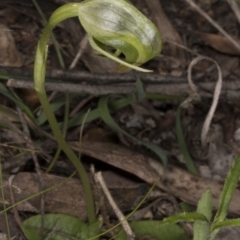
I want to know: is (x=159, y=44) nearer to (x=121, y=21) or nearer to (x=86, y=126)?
(x=121, y=21)

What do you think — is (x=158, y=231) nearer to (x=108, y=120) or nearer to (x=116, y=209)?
(x=116, y=209)

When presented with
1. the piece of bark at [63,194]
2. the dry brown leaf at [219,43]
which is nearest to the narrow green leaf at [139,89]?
the piece of bark at [63,194]

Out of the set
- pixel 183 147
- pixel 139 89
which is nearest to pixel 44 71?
pixel 139 89

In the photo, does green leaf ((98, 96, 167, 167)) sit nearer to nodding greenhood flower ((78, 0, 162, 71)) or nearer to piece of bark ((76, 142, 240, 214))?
piece of bark ((76, 142, 240, 214))

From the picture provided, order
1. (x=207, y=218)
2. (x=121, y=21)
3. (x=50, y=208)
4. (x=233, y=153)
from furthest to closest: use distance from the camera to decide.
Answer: (x=233, y=153) → (x=50, y=208) → (x=207, y=218) → (x=121, y=21)

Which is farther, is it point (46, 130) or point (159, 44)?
point (46, 130)

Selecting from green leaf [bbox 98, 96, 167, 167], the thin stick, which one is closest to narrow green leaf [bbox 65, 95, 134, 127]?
green leaf [bbox 98, 96, 167, 167]

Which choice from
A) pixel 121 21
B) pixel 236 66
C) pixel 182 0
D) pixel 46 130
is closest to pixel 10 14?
pixel 46 130
